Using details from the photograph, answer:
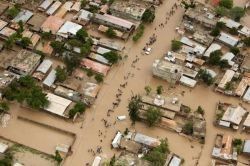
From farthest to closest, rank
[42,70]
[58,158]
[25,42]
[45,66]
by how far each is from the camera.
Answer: [25,42], [45,66], [42,70], [58,158]

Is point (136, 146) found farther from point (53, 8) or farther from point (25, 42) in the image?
point (53, 8)

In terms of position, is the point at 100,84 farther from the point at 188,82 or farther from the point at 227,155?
the point at 227,155

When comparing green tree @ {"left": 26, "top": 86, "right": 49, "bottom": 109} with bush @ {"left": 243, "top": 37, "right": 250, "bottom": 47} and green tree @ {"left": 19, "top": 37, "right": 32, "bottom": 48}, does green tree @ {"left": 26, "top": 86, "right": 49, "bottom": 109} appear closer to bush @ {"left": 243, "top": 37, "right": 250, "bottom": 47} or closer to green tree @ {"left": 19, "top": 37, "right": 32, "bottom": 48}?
green tree @ {"left": 19, "top": 37, "right": 32, "bottom": 48}

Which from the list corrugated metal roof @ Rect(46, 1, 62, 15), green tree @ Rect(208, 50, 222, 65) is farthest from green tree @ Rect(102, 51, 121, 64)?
green tree @ Rect(208, 50, 222, 65)

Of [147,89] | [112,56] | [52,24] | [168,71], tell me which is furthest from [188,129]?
[52,24]

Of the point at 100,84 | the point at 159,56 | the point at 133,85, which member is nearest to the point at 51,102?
the point at 100,84

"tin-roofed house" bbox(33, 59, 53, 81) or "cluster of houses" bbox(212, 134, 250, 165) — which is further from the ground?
"tin-roofed house" bbox(33, 59, 53, 81)
